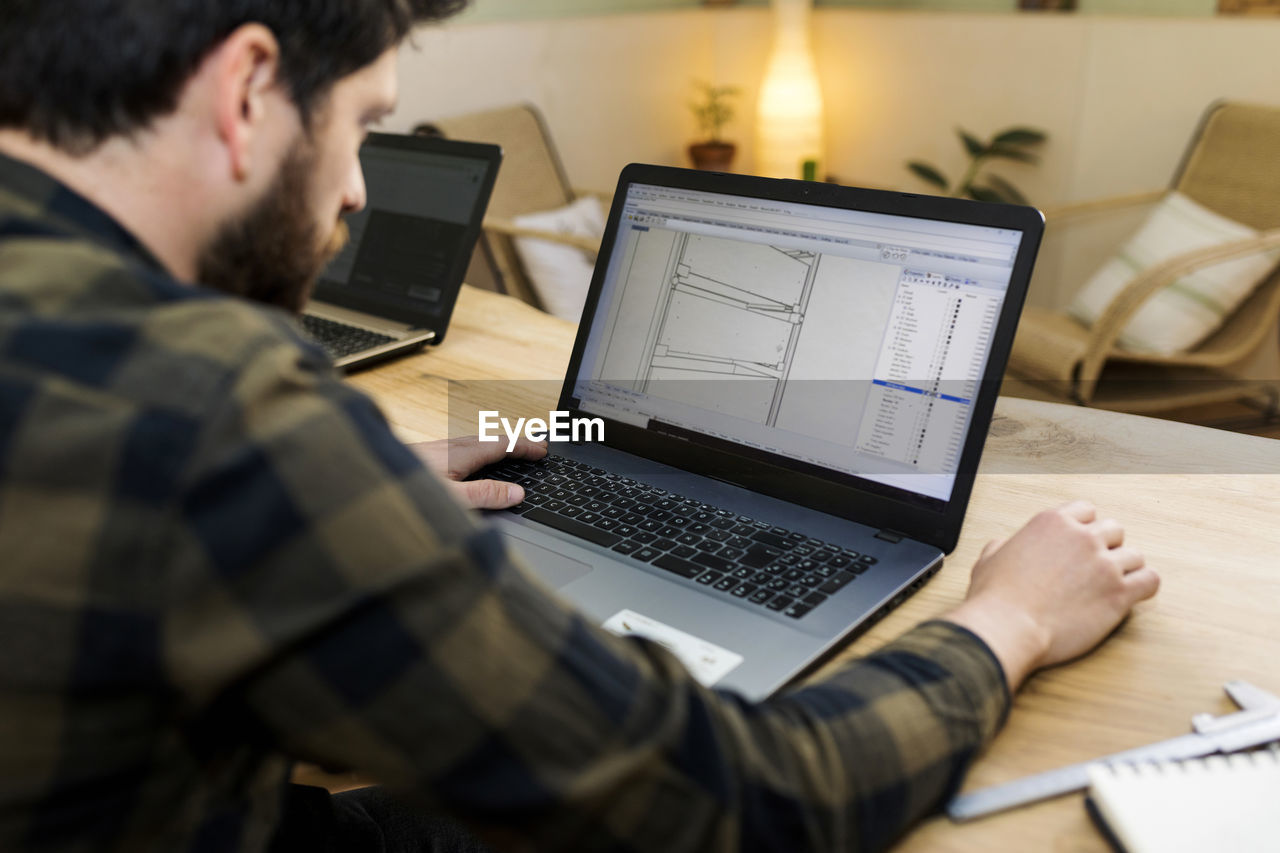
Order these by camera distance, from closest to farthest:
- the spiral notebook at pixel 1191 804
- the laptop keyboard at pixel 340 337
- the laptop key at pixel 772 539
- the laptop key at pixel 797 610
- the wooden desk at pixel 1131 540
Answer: the spiral notebook at pixel 1191 804 → the wooden desk at pixel 1131 540 → the laptop key at pixel 797 610 → the laptop key at pixel 772 539 → the laptop keyboard at pixel 340 337

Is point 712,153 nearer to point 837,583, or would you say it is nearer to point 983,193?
point 983,193

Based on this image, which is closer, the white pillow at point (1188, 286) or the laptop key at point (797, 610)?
the laptop key at point (797, 610)

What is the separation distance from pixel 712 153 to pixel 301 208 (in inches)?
142

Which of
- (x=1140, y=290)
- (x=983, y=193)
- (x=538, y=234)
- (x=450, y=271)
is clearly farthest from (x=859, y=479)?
(x=983, y=193)

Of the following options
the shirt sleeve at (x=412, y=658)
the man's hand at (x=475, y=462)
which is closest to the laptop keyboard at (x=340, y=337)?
the man's hand at (x=475, y=462)

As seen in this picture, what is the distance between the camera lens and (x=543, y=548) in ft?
2.88

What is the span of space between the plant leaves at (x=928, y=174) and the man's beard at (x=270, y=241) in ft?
11.5

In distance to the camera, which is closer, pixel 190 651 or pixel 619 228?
pixel 190 651

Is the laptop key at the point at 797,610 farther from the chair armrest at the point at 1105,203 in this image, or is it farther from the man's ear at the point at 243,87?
the chair armrest at the point at 1105,203

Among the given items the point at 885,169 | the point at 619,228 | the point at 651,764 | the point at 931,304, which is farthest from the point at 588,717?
the point at 885,169

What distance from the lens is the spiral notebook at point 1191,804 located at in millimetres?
535

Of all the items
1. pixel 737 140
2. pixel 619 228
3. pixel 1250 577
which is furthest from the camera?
pixel 737 140

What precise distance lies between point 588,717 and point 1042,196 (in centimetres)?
367

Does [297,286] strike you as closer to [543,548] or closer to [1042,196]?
[543,548]
